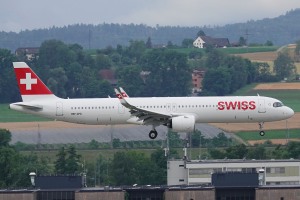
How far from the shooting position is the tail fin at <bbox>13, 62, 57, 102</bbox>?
126188 millimetres

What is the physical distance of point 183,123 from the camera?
121 m

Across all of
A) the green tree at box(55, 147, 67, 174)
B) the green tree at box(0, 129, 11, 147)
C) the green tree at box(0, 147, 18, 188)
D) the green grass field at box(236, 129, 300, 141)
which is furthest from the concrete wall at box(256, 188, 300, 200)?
the green grass field at box(236, 129, 300, 141)

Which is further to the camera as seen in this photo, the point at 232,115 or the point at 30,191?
the point at 232,115

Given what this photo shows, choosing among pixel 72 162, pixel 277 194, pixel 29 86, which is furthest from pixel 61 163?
pixel 277 194

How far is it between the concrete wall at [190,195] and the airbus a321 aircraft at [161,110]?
26.3 m

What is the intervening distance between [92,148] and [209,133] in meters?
17.7

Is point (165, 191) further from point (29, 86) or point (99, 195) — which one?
point (29, 86)

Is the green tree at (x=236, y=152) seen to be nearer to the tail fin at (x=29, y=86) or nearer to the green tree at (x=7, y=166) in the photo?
the green tree at (x=7, y=166)

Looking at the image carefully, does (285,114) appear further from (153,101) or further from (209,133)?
(209,133)

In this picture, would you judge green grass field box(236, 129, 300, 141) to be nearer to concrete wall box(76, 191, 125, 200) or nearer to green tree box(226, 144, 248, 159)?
green tree box(226, 144, 248, 159)

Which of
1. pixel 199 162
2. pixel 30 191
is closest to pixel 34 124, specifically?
pixel 199 162

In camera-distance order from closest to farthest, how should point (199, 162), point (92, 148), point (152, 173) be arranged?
1. point (199, 162)
2. point (152, 173)
3. point (92, 148)

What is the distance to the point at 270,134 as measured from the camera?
17638 cm

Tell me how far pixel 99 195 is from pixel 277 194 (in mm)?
10347
